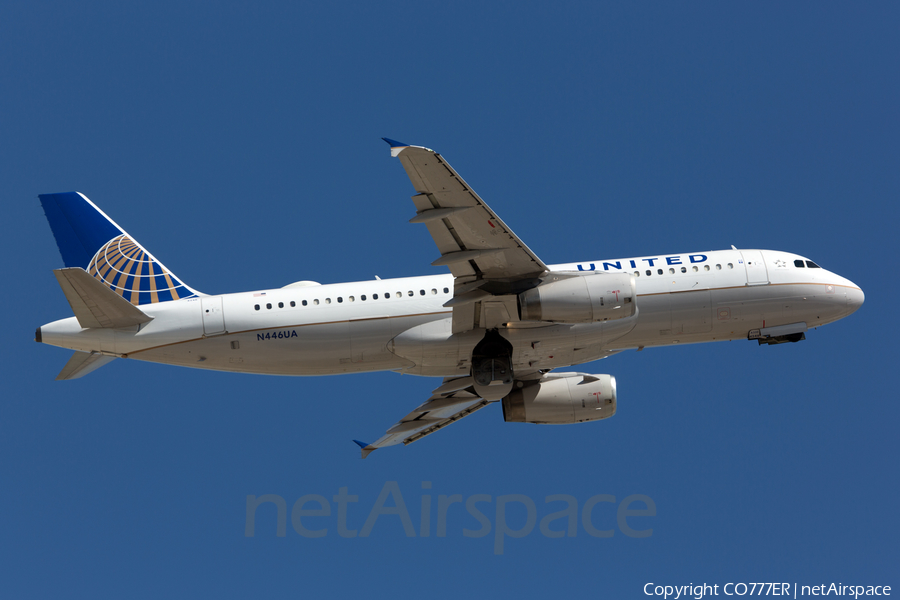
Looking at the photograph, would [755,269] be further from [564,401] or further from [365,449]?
[365,449]

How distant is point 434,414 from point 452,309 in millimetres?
7527

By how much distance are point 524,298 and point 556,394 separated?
7.69 m

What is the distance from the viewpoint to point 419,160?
1027 inches

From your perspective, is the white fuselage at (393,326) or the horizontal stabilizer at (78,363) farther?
the horizontal stabilizer at (78,363)

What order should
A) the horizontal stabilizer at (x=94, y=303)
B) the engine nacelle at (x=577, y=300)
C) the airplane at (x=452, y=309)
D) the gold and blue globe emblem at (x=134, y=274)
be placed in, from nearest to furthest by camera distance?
1. the horizontal stabilizer at (x=94, y=303)
2. the engine nacelle at (x=577, y=300)
3. the airplane at (x=452, y=309)
4. the gold and blue globe emblem at (x=134, y=274)

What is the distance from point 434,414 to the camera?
38.8 meters

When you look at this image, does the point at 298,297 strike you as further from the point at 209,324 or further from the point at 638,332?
the point at 638,332

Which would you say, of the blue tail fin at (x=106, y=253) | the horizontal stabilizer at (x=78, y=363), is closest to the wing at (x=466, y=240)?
the blue tail fin at (x=106, y=253)

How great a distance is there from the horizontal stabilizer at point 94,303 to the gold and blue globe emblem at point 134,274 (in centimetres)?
176

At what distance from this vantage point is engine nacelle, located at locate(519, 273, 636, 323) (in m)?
30.6

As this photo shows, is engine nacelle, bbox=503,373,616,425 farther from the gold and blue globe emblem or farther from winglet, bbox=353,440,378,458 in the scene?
the gold and blue globe emblem

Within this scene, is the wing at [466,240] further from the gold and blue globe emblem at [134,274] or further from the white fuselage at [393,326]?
the gold and blue globe emblem at [134,274]

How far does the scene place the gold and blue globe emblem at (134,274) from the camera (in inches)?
1331

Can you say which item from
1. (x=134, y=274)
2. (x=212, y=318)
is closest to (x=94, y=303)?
(x=134, y=274)
